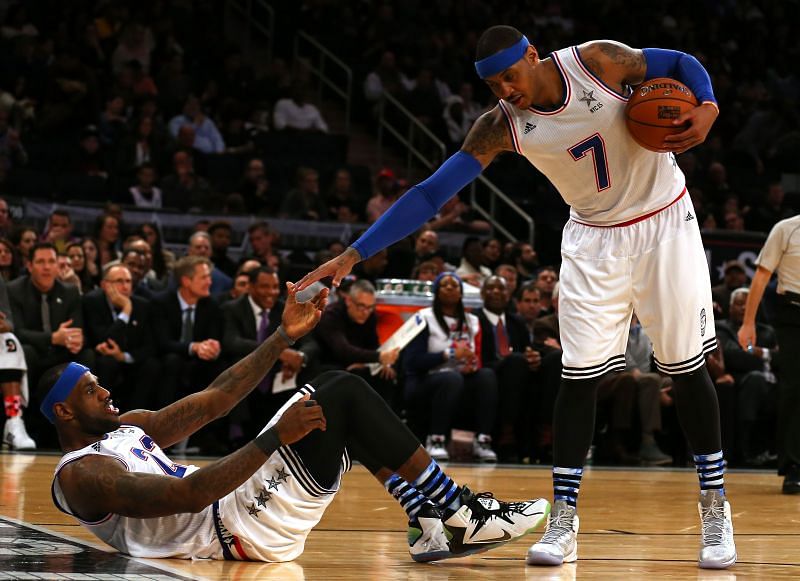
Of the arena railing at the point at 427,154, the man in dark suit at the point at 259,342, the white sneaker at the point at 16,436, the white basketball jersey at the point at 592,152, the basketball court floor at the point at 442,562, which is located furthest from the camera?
the arena railing at the point at 427,154

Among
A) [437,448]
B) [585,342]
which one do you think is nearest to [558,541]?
[585,342]

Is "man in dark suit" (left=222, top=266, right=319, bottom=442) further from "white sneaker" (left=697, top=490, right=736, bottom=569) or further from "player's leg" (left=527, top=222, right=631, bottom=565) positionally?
"white sneaker" (left=697, top=490, right=736, bottom=569)

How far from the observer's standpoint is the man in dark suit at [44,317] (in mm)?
9227

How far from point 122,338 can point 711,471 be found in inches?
227

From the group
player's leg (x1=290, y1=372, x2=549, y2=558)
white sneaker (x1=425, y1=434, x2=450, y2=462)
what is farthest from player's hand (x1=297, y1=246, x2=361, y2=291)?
white sneaker (x1=425, y1=434, x2=450, y2=462)

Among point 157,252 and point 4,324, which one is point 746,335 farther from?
point 157,252

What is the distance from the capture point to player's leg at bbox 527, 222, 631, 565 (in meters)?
4.50

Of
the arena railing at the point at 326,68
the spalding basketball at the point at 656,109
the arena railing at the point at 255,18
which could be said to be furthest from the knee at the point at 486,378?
the arena railing at the point at 255,18

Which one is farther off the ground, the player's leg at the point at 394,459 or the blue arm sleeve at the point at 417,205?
the blue arm sleeve at the point at 417,205

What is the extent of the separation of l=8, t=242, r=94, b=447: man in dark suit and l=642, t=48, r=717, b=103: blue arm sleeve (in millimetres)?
5694

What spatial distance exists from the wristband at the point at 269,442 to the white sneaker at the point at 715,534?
5.03 ft

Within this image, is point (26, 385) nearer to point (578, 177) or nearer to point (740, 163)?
point (578, 177)

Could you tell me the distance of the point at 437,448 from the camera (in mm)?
9352

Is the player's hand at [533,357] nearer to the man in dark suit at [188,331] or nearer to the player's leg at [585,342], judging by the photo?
the man in dark suit at [188,331]
